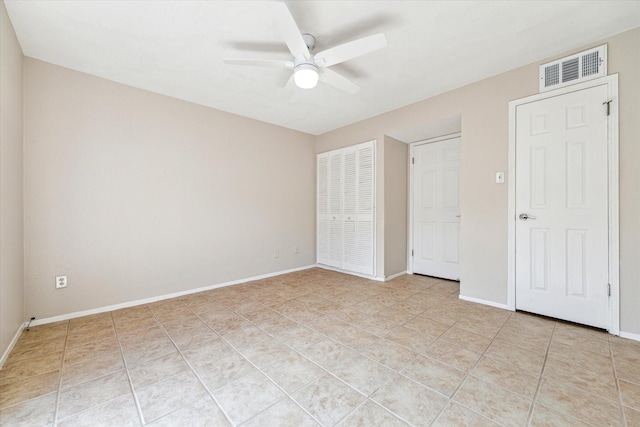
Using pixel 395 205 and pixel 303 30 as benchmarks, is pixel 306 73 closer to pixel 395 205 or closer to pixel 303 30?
pixel 303 30

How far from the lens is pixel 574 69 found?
92.8 inches

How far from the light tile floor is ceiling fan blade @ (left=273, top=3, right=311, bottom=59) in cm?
226

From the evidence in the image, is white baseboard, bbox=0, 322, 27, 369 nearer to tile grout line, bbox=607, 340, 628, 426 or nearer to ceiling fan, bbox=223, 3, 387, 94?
ceiling fan, bbox=223, 3, 387, 94

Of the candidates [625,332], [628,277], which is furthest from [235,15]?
[625,332]

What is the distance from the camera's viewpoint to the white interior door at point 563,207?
7.41ft

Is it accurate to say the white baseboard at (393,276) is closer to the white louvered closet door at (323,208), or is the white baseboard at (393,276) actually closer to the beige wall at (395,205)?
the beige wall at (395,205)

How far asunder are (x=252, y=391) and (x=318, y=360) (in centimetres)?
50

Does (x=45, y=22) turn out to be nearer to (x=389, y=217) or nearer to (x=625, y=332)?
(x=389, y=217)

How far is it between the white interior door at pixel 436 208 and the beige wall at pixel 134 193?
2.36m

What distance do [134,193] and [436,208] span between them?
413 cm

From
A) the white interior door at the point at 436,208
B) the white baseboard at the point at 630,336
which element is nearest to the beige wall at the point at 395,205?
the white interior door at the point at 436,208

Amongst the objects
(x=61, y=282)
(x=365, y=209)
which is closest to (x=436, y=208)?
(x=365, y=209)

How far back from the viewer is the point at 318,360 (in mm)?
1825

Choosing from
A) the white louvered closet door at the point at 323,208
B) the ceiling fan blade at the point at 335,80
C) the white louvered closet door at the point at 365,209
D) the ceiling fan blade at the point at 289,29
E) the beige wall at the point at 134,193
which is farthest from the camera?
the white louvered closet door at the point at 323,208
